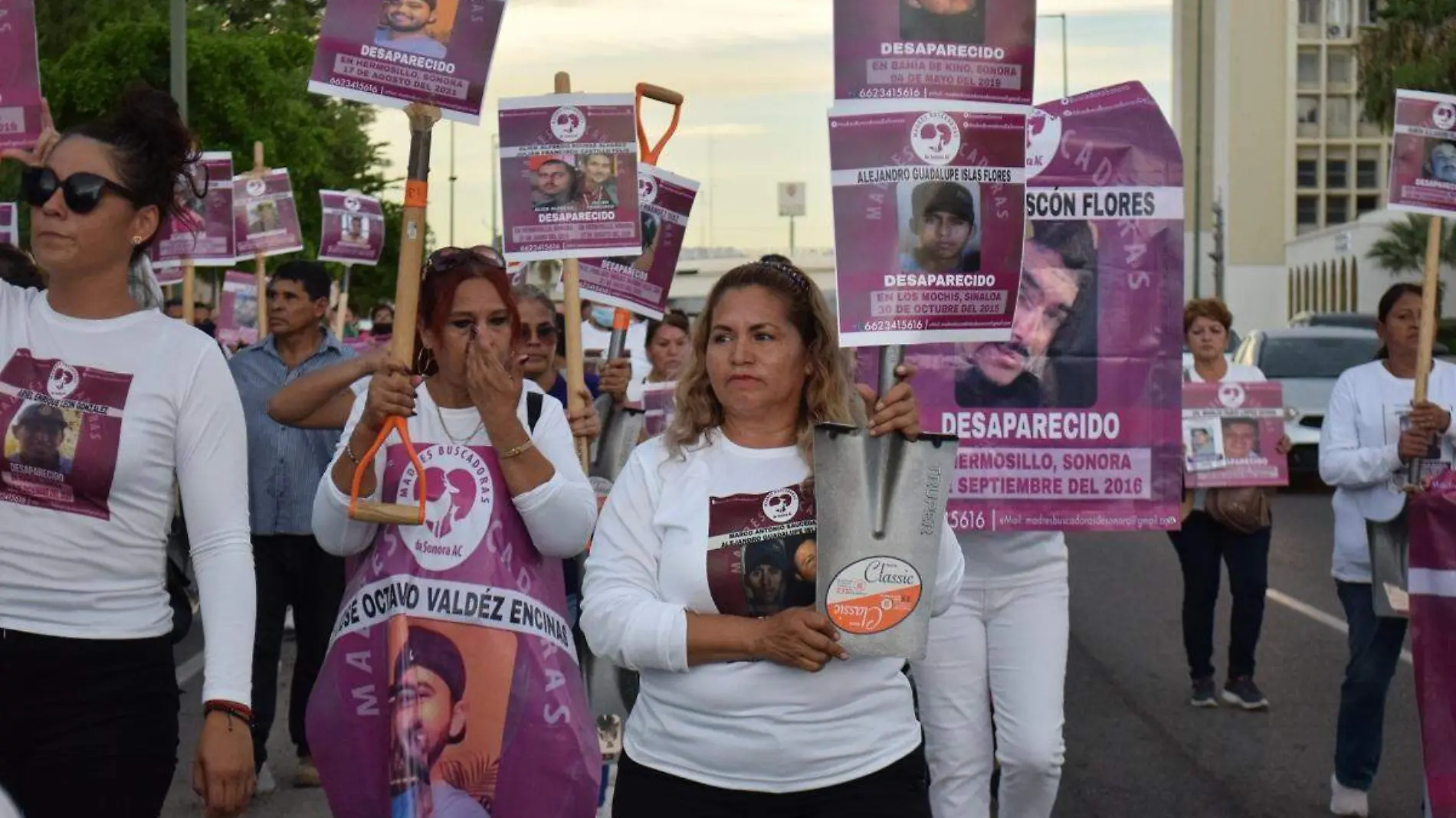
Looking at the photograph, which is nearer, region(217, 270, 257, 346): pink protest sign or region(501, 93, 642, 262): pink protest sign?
region(501, 93, 642, 262): pink protest sign

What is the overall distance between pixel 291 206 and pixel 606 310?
3242 millimetres

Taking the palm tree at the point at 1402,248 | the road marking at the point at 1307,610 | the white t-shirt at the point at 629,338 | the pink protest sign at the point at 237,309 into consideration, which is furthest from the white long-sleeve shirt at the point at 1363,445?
the palm tree at the point at 1402,248

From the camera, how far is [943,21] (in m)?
5.30

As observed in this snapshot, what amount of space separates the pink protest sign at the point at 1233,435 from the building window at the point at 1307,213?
10421 centimetres

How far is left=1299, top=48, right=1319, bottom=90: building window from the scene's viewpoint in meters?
112

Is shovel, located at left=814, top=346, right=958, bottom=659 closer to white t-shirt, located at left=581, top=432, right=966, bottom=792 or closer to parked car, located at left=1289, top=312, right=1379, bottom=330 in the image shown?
white t-shirt, located at left=581, top=432, right=966, bottom=792

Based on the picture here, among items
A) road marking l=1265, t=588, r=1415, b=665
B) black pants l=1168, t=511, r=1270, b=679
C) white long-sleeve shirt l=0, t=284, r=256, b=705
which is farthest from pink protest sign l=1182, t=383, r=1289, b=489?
white long-sleeve shirt l=0, t=284, r=256, b=705

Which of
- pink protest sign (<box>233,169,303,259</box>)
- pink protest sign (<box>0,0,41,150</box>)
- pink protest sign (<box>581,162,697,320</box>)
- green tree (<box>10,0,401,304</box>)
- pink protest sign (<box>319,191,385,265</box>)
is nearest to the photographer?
pink protest sign (<box>0,0,41,150</box>)

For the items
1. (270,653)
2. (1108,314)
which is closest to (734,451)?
(1108,314)

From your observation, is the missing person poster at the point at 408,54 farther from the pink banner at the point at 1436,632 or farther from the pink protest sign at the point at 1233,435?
the pink protest sign at the point at 1233,435

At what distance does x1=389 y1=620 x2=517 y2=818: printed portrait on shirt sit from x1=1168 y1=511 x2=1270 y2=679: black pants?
641 cm

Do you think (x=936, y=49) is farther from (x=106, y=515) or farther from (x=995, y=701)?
(x=106, y=515)

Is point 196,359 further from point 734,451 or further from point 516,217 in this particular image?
point 516,217

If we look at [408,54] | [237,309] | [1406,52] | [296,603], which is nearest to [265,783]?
[296,603]
